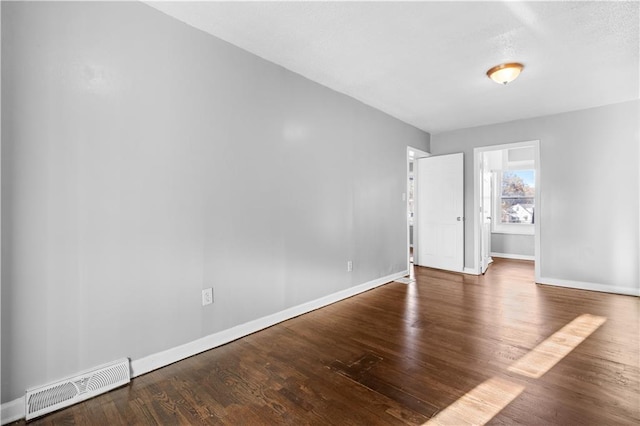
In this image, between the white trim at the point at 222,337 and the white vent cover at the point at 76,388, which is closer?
the white vent cover at the point at 76,388

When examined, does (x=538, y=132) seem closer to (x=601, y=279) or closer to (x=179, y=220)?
(x=601, y=279)

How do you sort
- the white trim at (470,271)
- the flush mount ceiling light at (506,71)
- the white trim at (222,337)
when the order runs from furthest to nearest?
the white trim at (470,271) → the flush mount ceiling light at (506,71) → the white trim at (222,337)

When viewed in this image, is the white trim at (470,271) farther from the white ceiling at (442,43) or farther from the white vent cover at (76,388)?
the white vent cover at (76,388)

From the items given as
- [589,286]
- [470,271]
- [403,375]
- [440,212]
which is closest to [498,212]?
[440,212]

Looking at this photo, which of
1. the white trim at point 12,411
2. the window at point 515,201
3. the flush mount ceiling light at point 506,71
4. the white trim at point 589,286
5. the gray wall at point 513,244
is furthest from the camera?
the window at point 515,201

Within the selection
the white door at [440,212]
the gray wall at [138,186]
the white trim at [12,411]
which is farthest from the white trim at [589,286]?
the white trim at [12,411]

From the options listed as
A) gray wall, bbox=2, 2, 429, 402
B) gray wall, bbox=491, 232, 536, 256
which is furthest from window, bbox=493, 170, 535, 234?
gray wall, bbox=2, 2, 429, 402

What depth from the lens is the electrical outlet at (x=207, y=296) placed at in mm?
2430

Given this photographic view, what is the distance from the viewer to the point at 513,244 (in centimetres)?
669

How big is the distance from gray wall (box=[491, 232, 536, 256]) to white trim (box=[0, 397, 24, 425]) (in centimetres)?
780

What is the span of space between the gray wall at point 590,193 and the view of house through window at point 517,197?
2.39 meters

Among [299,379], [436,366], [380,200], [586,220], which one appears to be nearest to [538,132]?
[586,220]

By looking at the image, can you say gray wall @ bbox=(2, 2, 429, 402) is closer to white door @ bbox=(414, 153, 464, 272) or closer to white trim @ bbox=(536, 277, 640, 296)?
white door @ bbox=(414, 153, 464, 272)

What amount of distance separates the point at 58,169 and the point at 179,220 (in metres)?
0.76
